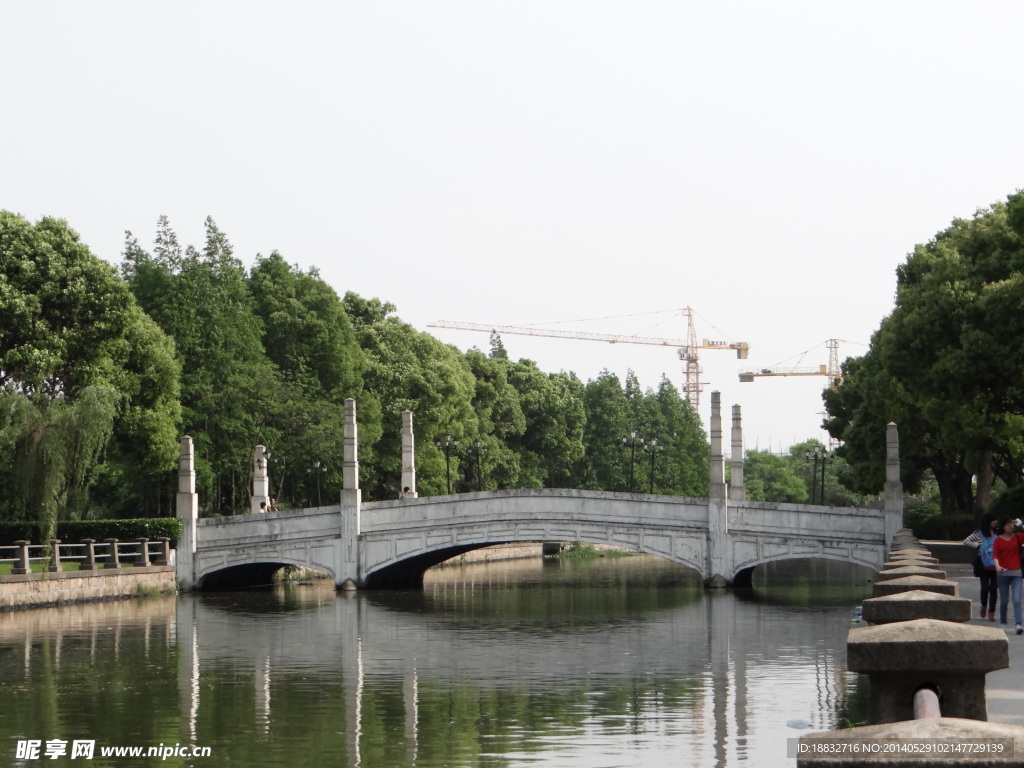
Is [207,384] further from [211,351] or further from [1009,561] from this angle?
[1009,561]

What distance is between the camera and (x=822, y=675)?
17.7 meters

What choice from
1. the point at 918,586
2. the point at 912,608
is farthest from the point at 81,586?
the point at 912,608

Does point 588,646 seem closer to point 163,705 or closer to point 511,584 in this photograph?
point 163,705

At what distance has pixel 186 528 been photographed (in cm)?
3806

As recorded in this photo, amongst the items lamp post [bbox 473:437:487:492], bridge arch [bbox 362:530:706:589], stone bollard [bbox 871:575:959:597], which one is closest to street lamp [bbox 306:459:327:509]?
bridge arch [bbox 362:530:706:589]

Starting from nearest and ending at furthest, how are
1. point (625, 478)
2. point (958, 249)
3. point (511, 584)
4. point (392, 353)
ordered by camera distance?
point (958, 249) → point (511, 584) → point (392, 353) → point (625, 478)

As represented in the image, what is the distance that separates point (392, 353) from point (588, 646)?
3671 centimetres

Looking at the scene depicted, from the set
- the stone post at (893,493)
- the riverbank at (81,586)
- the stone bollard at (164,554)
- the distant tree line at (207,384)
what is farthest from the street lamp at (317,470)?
the stone post at (893,493)

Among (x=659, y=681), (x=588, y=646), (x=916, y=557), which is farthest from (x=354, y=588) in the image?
(x=916, y=557)

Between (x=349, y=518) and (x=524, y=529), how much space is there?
4627mm

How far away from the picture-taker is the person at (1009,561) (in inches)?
641

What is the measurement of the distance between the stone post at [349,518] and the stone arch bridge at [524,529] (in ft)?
0.09

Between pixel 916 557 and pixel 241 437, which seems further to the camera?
pixel 241 437

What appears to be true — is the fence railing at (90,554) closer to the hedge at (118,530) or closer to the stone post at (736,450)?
the hedge at (118,530)
